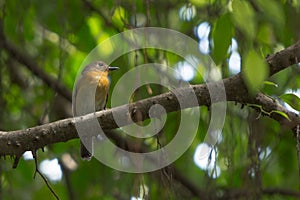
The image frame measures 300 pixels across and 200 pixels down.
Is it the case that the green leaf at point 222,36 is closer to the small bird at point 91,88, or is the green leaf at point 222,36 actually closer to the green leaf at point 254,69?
the green leaf at point 254,69

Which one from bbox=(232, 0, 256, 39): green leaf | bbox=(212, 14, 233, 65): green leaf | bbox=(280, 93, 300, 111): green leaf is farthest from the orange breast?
bbox=(232, 0, 256, 39): green leaf

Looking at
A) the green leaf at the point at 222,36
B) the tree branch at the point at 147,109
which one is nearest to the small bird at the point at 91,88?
the tree branch at the point at 147,109

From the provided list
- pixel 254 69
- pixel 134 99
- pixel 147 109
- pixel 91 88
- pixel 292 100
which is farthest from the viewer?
pixel 91 88

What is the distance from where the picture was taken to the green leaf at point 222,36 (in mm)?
2785

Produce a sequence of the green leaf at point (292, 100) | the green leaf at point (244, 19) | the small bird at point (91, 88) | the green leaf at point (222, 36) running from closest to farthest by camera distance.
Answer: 1. the green leaf at point (244, 19)
2. the green leaf at point (292, 100)
3. the green leaf at point (222, 36)
4. the small bird at point (91, 88)

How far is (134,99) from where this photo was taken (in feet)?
10.7

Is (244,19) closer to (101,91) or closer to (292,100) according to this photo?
(292,100)

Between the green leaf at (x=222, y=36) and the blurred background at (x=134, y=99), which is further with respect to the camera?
the blurred background at (x=134, y=99)

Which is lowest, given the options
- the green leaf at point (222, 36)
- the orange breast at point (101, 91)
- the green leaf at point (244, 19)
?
the green leaf at point (244, 19)

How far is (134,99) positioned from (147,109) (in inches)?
15.1

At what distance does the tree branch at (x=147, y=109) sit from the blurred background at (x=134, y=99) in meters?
0.20

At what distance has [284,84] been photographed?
374 centimetres

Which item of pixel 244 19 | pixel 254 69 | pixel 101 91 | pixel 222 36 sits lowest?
pixel 254 69

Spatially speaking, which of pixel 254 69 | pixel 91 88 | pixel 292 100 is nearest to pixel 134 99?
pixel 292 100
